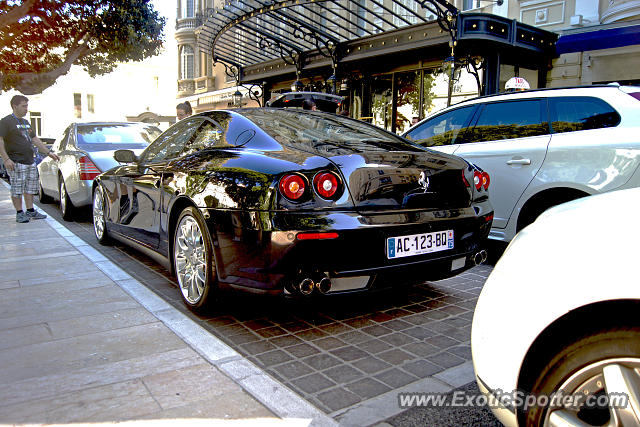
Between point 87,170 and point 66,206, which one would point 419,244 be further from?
point 66,206

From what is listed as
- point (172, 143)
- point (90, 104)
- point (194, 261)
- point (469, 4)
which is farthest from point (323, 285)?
point (90, 104)

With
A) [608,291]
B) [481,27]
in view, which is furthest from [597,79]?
[608,291]

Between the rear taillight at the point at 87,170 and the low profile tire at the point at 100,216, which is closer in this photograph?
the low profile tire at the point at 100,216

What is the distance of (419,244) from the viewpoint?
3258 mm

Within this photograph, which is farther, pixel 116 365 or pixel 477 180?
pixel 477 180

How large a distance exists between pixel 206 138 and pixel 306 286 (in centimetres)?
168

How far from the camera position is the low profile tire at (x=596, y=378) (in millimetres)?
1423

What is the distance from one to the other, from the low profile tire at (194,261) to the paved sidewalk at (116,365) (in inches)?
6.6

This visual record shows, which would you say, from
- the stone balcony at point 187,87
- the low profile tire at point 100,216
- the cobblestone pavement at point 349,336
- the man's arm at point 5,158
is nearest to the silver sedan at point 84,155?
the man's arm at point 5,158

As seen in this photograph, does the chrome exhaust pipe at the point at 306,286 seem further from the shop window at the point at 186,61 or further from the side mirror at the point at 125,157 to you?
the shop window at the point at 186,61

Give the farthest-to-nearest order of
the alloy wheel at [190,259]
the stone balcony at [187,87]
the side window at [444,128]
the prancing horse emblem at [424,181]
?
the stone balcony at [187,87], the side window at [444,128], the alloy wheel at [190,259], the prancing horse emblem at [424,181]

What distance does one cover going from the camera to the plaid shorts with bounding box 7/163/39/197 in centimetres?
778

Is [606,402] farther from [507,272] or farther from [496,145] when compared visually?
[496,145]

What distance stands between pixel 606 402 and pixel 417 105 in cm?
1263
